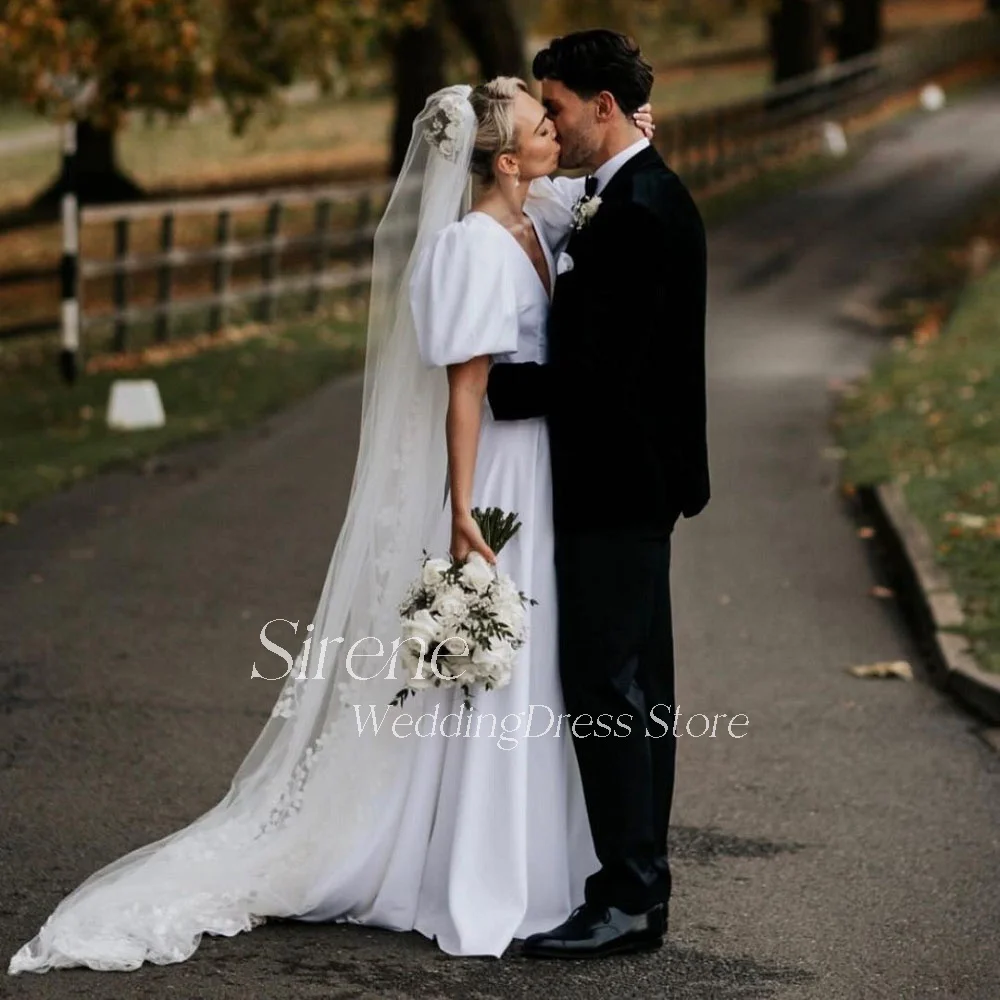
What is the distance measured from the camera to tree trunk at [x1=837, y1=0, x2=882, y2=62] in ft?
171

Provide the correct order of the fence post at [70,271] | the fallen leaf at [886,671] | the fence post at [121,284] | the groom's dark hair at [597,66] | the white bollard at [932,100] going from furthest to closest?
the white bollard at [932,100]
the fence post at [121,284]
the fence post at [70,271]
the fallen leaf at [886,671]
the groom's dark hair at [597,66]

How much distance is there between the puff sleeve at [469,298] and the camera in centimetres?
509

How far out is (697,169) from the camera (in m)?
35.3

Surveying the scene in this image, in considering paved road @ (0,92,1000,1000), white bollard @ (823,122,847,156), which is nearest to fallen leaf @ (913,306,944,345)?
paved road @ (0,92,1000,1000)

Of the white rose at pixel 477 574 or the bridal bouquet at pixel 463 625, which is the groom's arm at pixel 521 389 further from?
the white rose at pixel 477 574

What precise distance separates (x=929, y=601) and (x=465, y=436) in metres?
4.64

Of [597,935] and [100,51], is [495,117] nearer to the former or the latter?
[597,935]

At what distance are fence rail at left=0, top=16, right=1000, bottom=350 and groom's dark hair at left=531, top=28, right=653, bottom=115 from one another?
1375cm

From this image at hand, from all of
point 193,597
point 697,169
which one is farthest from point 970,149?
point 193,597

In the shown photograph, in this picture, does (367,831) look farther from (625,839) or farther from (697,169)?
(697,169)

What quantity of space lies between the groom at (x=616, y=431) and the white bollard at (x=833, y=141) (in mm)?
34544

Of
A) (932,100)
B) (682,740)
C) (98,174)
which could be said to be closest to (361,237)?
(98,174)

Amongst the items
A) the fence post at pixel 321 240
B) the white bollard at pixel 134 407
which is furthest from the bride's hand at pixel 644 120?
the fence post at pixel 321 240

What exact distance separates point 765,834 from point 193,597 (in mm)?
3929
